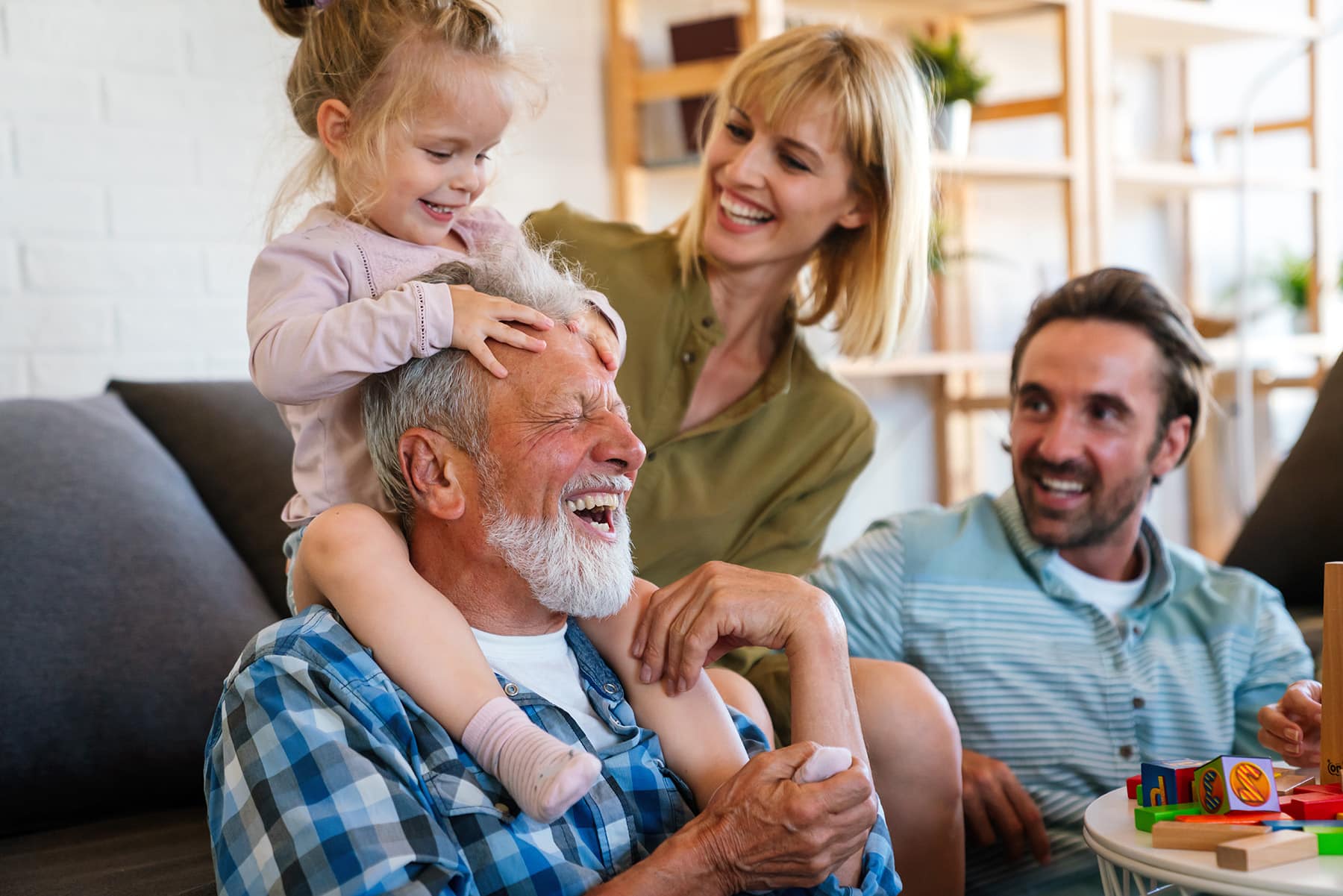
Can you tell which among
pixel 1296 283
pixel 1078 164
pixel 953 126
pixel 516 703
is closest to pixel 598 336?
pixel 516 703

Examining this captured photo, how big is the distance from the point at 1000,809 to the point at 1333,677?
1.92ft

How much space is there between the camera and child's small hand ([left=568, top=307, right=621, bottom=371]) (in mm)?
1482

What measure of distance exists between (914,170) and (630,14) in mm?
1709

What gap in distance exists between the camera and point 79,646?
1.91m

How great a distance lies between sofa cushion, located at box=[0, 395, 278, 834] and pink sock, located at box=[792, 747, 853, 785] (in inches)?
41.2

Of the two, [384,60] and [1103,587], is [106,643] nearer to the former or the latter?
[384,60]

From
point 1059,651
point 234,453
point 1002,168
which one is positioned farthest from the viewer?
point 1002,168

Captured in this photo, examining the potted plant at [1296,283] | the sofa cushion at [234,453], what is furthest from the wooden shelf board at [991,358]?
the sofa cushion at [234,453]

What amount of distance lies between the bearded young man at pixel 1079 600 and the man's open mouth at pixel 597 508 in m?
0.73

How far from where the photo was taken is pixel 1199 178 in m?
4.74

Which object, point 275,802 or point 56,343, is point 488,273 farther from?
point 56,343

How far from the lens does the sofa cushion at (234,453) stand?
2.26 m

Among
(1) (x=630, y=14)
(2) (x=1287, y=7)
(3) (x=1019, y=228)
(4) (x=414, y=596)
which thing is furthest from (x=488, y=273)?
(2) (x=1287, y=7)

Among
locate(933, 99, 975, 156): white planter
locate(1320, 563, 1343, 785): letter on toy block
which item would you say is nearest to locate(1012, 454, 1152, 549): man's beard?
locate(1320, 563, 1343, 785): letter on toy block
